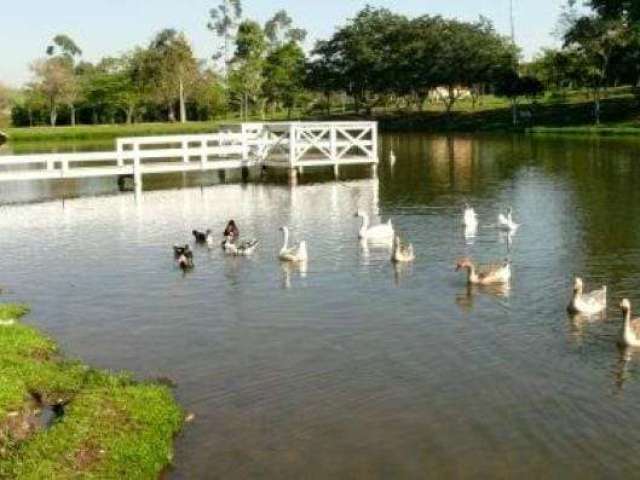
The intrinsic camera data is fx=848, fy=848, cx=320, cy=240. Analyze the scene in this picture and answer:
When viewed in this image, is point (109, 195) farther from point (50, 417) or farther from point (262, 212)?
point (50, 417)

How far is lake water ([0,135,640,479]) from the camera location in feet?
44.9

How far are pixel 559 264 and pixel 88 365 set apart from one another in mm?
15713

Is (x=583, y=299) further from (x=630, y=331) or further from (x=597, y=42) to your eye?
(x=597, y=42)

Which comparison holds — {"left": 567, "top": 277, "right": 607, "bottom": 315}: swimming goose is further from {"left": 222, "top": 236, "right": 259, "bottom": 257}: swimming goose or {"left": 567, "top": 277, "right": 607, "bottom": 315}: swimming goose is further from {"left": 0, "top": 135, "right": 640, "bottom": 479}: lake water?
{"left": 222, "top": 236, "right": 259, "bottom": 257}: swimming goose

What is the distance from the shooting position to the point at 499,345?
18828mm

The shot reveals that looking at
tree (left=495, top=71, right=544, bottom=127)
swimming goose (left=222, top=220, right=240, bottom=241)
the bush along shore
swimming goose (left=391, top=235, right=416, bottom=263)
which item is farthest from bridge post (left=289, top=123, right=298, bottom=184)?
tree (left=495, top=71, right=544, bottom=127)

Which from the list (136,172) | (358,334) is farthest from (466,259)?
(136,172)

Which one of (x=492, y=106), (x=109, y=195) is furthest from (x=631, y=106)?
(x=109, y=195)

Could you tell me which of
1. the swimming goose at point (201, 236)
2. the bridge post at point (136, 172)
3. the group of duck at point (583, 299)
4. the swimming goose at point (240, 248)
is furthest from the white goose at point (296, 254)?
the bridge post at point (136, 172)

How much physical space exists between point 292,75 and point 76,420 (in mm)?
143486

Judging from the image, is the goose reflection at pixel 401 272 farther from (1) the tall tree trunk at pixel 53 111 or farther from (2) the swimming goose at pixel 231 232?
(1) the tall tree trunk at pixel 53 111

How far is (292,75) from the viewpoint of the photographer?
15362 centimetres

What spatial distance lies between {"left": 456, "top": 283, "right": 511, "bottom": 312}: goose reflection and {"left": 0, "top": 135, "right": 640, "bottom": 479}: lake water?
14 cm

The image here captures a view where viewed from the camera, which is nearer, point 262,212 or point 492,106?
point 262,212
